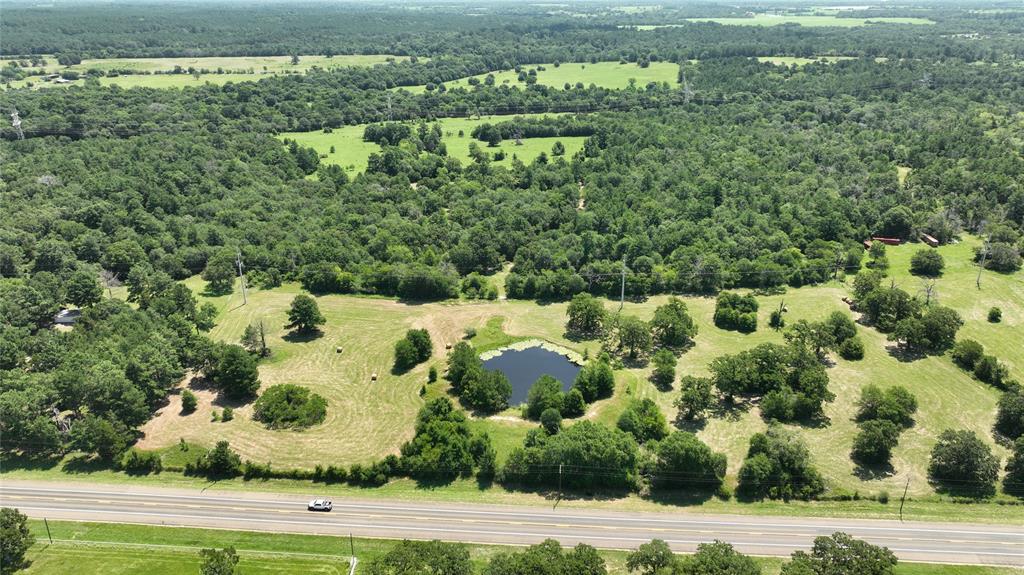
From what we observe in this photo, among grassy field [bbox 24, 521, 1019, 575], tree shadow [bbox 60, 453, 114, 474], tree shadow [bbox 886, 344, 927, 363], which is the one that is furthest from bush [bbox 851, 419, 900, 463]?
tree shadow [bbox 60, 453, 114, 474]

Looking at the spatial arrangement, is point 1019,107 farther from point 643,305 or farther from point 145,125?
point 145,125

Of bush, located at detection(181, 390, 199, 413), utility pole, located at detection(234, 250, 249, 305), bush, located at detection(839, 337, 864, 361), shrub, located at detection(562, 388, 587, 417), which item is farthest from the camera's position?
utility pole, located at detection(234, 250, 249, 305)

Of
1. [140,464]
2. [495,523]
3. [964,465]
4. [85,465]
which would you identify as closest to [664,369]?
[495,523]

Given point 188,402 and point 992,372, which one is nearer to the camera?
point 188,402

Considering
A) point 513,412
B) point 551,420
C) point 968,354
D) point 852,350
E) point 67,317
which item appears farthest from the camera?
point 67,317

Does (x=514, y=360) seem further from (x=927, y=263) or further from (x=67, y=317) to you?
(x=927, y=263)

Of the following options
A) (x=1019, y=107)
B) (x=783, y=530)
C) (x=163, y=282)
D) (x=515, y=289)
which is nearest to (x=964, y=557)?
(x=783, y=530)

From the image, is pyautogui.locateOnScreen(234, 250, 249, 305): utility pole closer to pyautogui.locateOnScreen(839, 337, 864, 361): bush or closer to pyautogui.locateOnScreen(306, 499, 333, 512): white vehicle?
pyautogui.locateOnScreen(306, 499, 333, 512): white vehicle
